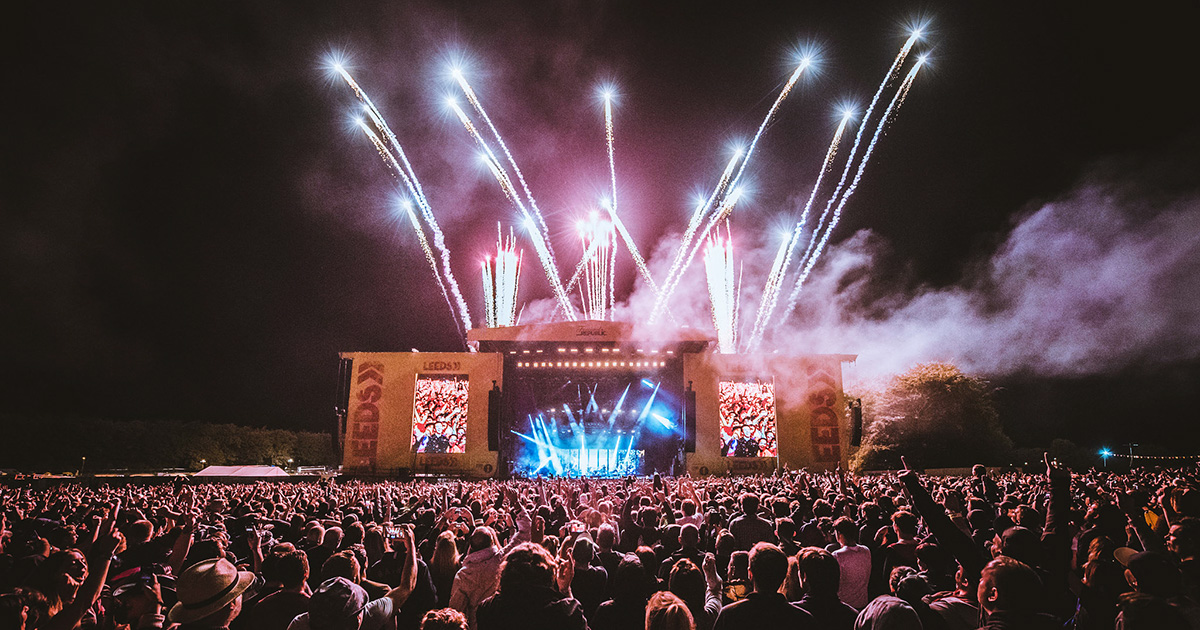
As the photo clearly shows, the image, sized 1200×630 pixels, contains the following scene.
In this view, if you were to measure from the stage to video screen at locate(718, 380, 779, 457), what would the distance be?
0.18 ft

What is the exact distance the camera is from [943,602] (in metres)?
3.17

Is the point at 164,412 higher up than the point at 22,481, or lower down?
higher up

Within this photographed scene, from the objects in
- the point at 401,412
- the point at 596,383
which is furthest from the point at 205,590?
the point at 596,383

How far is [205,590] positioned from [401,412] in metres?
31.1

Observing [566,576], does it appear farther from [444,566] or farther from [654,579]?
[444,566]

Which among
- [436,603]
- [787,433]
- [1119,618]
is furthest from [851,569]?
[787,433]

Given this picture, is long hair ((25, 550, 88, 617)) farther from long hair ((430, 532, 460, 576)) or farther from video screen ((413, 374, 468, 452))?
video screen ((413, 374, 468, 452))

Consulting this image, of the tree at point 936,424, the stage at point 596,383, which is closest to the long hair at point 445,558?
the stage at point 596,383

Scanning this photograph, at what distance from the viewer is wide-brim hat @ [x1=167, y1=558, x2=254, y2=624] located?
3027mm

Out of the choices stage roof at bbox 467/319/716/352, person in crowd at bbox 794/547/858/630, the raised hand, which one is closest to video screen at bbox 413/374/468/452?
stage roof at bbox 467/319/716/352

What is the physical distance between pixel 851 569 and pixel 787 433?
29.7 metres

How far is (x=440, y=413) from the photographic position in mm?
32781

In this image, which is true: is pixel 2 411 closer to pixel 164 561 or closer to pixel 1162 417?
pixel 164 561

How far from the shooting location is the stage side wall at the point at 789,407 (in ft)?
105
